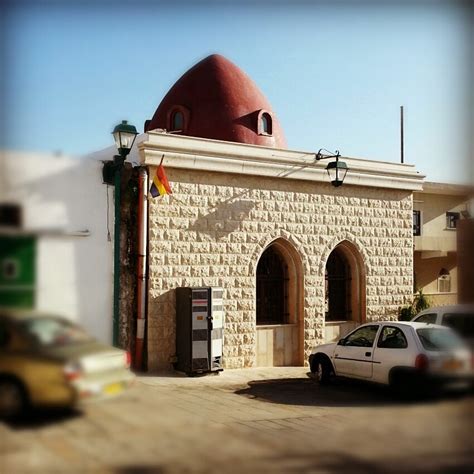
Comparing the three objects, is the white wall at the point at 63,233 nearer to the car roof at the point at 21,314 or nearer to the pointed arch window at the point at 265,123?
the car roof at the point at 21,314

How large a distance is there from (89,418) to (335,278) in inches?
441

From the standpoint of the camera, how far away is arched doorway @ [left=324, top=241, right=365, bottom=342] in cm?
1230

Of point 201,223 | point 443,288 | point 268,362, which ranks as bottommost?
point 268,362

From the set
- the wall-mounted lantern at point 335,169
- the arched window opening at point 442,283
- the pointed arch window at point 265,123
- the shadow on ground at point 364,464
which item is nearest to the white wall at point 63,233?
the shadow on ground at point 364,464

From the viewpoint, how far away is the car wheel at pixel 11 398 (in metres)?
1.39

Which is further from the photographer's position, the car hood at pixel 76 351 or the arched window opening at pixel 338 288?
the arched window opening at pixel 338 288

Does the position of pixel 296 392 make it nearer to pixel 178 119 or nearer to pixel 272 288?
pixel 272 288

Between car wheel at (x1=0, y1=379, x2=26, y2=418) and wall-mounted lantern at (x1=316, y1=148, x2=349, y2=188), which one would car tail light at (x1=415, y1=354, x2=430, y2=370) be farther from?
wall-mounted lantern at (x1=316, y1=148, x2=349, y2=188)

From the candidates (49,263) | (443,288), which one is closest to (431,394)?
(49,263)

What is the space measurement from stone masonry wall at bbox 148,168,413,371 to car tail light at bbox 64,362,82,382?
7.44 metres

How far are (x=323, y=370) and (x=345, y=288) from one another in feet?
13.7

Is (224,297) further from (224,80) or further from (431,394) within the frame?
(431,394)

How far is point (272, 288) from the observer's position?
11680mm

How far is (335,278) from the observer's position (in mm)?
12438
